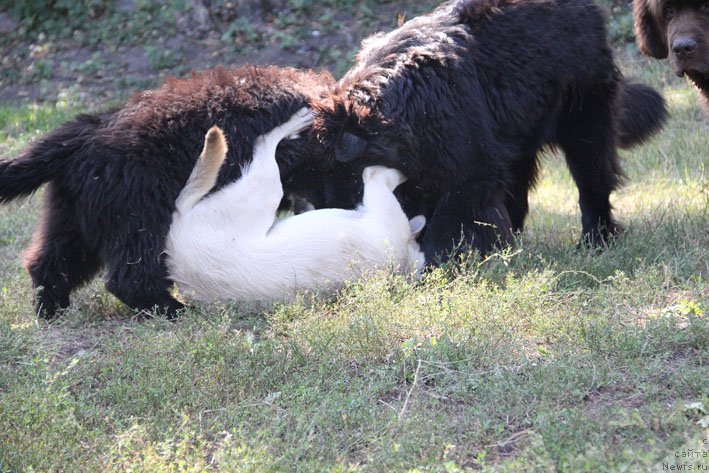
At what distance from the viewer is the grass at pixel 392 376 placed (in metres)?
3.10

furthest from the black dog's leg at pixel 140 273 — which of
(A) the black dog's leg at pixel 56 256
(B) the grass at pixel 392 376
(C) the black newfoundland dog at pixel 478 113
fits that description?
(C) the black newfoundland dog at pixel 478 113

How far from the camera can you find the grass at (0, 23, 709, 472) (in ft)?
10.2

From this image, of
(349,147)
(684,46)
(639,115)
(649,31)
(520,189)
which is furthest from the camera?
(639,115)

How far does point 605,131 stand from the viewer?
18.4 ft

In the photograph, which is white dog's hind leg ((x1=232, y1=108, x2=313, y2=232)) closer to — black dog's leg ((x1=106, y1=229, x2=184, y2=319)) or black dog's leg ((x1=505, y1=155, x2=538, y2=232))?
black dog's leg ((x1=106, y1=229, x2=184, y2=319))

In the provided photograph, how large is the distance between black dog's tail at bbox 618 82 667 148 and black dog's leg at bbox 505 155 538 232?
63 centimetres

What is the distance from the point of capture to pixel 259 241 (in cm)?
463

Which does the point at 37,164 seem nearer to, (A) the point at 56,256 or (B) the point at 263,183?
(A) the point at 56,256

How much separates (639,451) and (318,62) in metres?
7.99

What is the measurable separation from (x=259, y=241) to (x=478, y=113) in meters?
1.43

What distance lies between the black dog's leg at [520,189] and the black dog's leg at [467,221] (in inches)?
26.1

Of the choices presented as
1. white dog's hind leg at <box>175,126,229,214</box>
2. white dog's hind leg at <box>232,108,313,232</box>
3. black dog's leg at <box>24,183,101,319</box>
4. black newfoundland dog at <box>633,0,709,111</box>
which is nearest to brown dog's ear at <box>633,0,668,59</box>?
black newfoundland dog at <box>633,0,709,111</box>

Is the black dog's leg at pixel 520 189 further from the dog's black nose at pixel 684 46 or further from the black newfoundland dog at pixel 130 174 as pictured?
the black newfoundland dog at pixel 130 174

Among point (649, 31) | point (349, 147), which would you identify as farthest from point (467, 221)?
point (649, 31)
